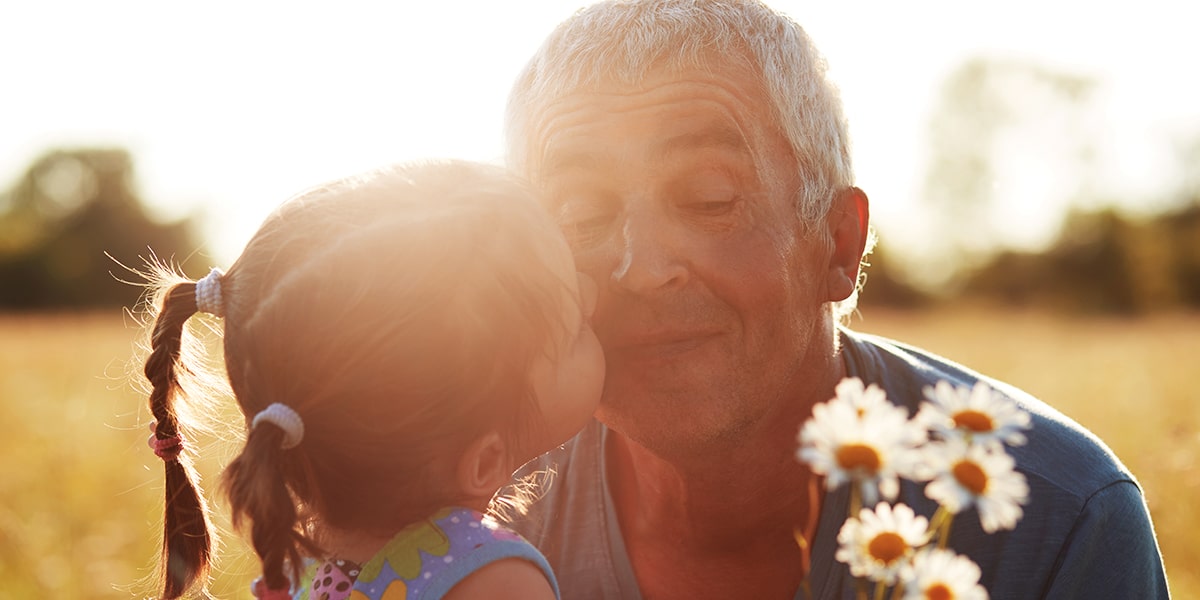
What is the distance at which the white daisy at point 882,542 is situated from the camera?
3.60 ft

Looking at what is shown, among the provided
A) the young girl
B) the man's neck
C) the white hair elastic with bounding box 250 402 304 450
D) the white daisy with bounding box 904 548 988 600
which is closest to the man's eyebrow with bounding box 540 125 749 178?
the young girl

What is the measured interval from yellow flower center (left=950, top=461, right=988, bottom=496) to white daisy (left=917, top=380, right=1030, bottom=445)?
0.09 ft

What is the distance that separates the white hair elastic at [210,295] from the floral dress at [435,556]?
548 mm

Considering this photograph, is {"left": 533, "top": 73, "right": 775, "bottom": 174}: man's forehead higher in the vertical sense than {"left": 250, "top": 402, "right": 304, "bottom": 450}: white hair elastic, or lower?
higher

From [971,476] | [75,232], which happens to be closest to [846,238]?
[971,476]

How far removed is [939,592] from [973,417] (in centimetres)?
18

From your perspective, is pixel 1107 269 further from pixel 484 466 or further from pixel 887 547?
pixel 887 547

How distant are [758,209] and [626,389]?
0.50 metres

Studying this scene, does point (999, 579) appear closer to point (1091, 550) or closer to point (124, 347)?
point (1091, 550)

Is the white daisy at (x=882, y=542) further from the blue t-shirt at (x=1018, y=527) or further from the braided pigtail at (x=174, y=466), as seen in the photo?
the braided pigtail at (x=174, y=466)

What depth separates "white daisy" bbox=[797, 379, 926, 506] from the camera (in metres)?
0.99

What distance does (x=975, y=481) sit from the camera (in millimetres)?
1036

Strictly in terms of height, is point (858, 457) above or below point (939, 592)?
above

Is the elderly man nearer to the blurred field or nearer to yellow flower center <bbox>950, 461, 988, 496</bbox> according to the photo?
the blurred field
